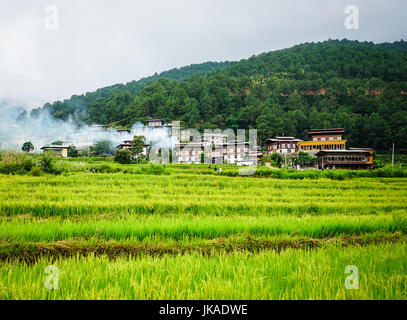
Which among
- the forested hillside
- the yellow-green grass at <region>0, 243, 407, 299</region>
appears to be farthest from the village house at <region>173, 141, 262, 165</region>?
the yellow-green grass at <region>0, 243, 407, 299</region>

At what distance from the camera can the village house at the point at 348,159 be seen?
34.5m

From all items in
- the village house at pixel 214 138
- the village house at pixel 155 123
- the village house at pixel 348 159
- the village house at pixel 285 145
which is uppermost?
the village house at pixel 155 123

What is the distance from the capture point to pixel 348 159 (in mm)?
36062

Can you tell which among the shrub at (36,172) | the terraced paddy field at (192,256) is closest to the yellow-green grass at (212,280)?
the terraced paddy field at (192,256)

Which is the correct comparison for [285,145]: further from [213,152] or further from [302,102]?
[302,102]

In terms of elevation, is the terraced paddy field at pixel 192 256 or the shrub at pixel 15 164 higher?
the shrub at pixel 15 164

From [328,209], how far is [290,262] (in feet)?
21.3

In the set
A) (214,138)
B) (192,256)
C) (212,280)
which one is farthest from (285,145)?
(212,280)

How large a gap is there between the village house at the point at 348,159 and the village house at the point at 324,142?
9.35 meters

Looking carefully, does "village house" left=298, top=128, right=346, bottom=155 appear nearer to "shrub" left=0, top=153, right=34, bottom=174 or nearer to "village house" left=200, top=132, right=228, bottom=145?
"village house" left=200, top=132, right=228, bottom=145

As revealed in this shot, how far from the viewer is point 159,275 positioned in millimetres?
2594

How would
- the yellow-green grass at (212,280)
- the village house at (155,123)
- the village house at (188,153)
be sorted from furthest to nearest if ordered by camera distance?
the village house at (155,123) < the village house at (188,153) < the yellow-green grass at (212,280)

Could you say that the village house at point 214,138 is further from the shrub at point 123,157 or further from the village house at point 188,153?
the shrub at point 123,157
